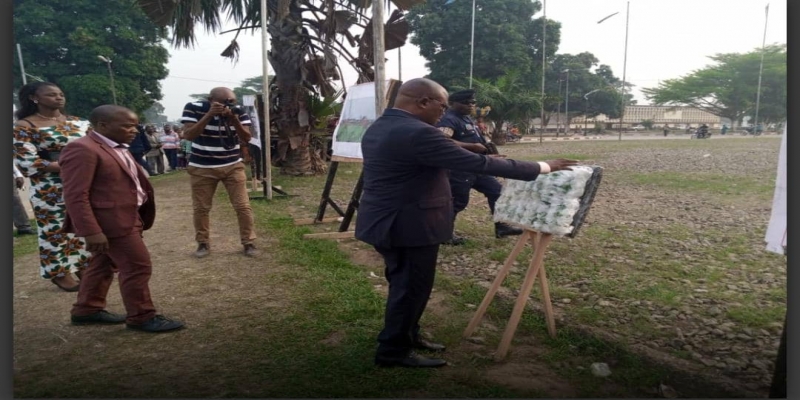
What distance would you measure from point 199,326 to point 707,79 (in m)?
37.4

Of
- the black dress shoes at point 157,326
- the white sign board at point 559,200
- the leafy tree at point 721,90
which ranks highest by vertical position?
the leafy tree at point 721,90

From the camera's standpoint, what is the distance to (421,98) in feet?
8.52

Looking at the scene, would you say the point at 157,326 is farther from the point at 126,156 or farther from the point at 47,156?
the point at 47,156

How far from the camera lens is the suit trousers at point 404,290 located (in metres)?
2.59

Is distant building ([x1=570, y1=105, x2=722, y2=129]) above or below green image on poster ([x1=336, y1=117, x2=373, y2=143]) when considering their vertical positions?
above

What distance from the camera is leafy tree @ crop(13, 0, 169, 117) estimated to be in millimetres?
4562

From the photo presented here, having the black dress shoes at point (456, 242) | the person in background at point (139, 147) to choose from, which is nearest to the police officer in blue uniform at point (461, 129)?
the black dress shoes at point (456, 242)

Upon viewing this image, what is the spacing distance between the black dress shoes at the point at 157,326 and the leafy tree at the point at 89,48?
1790mm

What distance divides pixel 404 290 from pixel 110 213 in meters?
1.82

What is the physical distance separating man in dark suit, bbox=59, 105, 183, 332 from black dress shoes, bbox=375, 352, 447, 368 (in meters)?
1.47

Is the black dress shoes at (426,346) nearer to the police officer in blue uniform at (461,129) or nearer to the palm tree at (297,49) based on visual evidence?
the police officer in blue uniform at (461,129)

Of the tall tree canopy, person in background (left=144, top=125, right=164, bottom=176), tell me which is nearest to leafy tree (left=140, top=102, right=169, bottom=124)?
person in background (left=144, top=125, right=164, bottom=176)

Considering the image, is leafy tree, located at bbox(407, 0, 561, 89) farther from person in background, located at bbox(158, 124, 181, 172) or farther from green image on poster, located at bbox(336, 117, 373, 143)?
green image on poster, located at bbox(336, 117, 373, 143)

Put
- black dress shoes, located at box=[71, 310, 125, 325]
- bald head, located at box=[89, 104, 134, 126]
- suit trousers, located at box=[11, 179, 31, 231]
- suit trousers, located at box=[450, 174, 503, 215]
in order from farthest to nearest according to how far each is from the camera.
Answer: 1. suit trousers, located at box=[11, 179, 31, 231]
2. suit trousers, located at box=[450, 174, 503, 215]
3. black dress shoes, located at box=[71, 310, 125, 325]
4. bald head, located at box=[89, 104, 134, 126]
